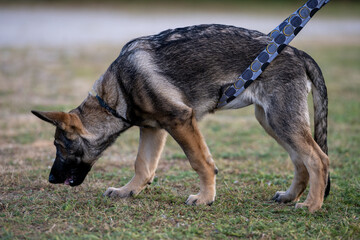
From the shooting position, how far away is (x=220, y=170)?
6.32 m

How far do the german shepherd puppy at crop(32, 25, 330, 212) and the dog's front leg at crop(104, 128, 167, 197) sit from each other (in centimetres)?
25

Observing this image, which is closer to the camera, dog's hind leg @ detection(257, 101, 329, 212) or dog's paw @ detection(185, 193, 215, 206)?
dog's hind leg @ detection(257, 101, 329, 212)

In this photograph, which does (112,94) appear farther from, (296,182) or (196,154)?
(296,182)

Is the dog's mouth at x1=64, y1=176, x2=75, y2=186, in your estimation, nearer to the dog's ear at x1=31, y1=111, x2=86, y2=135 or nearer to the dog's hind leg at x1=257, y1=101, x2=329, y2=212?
the dog's ear at x1=31, y1=111, x2=86, y2=135

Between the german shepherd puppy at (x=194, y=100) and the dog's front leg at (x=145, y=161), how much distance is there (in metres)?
0.25

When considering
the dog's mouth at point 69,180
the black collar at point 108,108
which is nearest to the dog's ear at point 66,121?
A: the black collar at point 108,108

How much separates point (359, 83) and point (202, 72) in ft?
29.9

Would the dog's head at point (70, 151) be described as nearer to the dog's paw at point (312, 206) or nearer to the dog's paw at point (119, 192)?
the dog's paw at point (119, 192)

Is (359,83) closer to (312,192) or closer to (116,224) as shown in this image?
(312,192)

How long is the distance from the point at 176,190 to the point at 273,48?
201 cm

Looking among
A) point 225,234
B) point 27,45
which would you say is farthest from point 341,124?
point 27,45

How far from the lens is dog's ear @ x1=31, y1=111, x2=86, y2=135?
4.47 metres

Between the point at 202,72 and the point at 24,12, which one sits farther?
the point at 24,12

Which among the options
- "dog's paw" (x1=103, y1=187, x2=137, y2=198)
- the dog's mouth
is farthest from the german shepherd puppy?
"dog's paw" (x1=103, y1=187, x2=137, y2=198)
